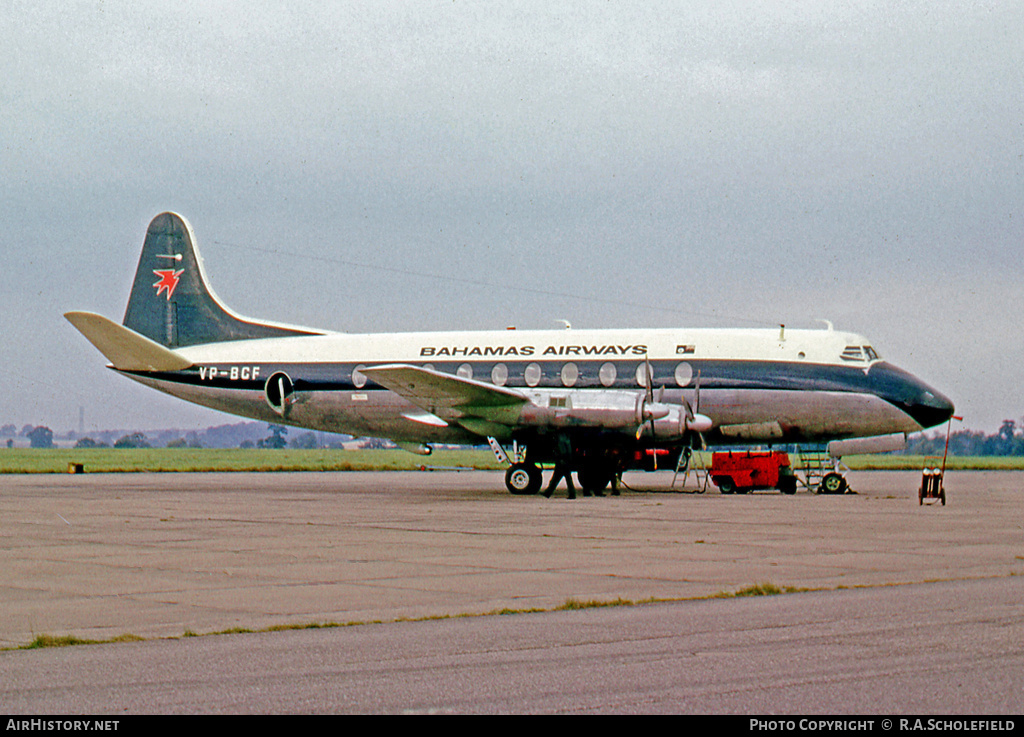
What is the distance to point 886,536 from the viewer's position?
59.3 feet

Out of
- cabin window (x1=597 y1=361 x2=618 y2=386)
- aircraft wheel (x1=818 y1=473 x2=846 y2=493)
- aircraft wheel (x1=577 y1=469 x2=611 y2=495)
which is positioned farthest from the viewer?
aircraft wheel (x1=818 y1=473 x2=846 y2=493)

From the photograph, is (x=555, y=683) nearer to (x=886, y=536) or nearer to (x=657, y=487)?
(x=886, y=536)

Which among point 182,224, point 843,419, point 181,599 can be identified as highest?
point 182,224

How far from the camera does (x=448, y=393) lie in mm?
30359

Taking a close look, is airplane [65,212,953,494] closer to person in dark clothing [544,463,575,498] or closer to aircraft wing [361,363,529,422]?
aircraft wing [361,363,529,422]

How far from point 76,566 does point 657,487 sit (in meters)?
25.5

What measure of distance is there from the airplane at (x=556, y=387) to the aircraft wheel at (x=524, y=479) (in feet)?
0.11

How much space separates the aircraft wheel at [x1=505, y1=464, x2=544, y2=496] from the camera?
30969mm

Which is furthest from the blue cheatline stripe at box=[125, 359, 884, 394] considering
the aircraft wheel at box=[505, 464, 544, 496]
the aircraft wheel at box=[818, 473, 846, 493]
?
the aircraft wheel at box=[818, 473, 846, 493]

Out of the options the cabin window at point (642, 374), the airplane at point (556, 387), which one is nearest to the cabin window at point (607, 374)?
the airplane at point (556, 387)

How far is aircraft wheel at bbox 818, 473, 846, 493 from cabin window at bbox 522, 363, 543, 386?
9.06 m

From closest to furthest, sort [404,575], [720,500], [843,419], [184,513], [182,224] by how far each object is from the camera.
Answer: [404,575] → [184,513] → [720,500] → [843,419] → [182,224]

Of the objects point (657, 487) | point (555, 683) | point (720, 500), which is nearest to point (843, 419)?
point (720, 500)

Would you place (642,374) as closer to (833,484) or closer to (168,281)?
(833,484)
